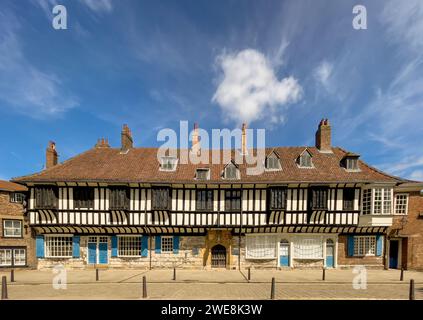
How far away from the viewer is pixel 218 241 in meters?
15.5

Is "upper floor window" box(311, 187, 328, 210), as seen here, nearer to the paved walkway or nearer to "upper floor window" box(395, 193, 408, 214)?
the paved walkway

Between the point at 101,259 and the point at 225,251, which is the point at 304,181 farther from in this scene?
the point at 101,259

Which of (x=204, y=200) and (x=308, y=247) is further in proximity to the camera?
(x=308, y=247)

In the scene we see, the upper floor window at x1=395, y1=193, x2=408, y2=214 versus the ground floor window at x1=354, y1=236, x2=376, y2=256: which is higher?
the upper floor window at x1=395, y1=193, x2=408, y2=214

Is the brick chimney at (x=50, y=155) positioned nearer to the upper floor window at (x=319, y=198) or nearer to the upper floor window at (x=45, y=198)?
the upper floor window at (x=45, y=198)

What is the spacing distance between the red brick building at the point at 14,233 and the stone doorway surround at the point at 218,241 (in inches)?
567

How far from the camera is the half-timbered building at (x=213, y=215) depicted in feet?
47.8

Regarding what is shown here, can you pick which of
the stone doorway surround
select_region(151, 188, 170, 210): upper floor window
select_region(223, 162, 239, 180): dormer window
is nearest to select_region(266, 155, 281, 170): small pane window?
select_region(223, 162, 239, 180): dormer window

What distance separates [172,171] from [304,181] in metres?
9.52

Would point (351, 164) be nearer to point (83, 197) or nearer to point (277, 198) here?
point (277, 198)

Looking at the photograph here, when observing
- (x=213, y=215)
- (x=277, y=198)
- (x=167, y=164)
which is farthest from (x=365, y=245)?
(x=167, y=164)

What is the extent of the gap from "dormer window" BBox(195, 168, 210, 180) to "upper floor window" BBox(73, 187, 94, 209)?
7506mm

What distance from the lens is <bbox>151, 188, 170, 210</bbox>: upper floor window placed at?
14702mm

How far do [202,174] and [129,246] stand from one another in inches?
300
